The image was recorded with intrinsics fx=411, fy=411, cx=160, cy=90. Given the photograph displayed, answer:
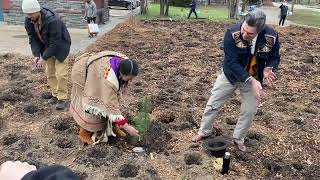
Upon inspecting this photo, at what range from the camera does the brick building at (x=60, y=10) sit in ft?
46.6

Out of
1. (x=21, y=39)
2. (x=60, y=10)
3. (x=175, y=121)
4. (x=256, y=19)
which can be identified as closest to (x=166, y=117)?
(x=175, y=121)

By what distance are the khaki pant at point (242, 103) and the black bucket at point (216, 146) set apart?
172 millimetres

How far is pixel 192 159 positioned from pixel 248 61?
1.21 meters

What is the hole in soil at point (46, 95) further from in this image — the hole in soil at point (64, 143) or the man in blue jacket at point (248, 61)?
the man in blue jacket at point (248, 61)

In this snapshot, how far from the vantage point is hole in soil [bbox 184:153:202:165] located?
4.42 m

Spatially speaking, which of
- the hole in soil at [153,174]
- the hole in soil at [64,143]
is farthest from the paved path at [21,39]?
the hole in soil at [153,174]

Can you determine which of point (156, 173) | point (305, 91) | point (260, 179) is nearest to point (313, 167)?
point (260, 179)

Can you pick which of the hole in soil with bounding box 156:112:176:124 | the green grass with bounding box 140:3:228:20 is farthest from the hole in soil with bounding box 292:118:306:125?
the green grass with bounding box 140:3:228:20

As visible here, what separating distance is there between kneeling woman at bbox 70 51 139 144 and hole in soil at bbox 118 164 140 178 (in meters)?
0.34

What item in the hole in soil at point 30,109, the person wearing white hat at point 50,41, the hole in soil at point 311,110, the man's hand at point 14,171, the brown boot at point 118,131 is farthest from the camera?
the hole in soil at point 311,110

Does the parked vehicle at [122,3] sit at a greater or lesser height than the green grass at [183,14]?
greater

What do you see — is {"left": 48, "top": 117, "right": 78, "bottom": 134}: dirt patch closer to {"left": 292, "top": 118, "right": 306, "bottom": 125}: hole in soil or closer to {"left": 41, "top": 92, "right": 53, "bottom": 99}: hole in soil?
{"left": 41, "top": 92, "right": 53, "bottom": 99}: hole in soil

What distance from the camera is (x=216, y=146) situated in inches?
179

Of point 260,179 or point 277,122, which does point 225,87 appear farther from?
point 277,122
